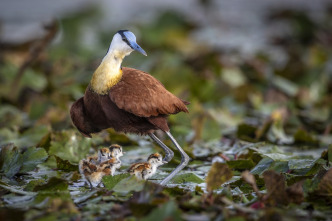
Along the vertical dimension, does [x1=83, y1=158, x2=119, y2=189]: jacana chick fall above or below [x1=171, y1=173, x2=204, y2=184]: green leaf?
above

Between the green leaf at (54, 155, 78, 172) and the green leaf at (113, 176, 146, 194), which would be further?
the green leaf at (54, 155, 78, 172)

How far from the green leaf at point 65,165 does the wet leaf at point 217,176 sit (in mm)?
1382

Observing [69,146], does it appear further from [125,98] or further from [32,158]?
[125,98]

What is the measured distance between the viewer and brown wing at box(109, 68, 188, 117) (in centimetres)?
401

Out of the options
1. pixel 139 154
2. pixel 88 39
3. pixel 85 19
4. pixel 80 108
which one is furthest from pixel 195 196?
pixel 85 19

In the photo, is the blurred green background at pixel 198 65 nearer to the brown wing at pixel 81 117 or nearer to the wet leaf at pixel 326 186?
the brown wing at pixel 81 117

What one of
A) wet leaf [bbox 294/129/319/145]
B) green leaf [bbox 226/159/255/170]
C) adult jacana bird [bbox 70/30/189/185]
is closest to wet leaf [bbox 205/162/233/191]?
adult jacana bird [bbox 70/30/189/185]

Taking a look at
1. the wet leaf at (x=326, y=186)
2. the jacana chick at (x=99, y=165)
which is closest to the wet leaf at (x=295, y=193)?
the wet leaf at (x=326, y=186)

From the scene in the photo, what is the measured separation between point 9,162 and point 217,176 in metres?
1.70

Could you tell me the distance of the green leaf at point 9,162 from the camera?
450cm

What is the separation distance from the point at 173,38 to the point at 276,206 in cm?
670

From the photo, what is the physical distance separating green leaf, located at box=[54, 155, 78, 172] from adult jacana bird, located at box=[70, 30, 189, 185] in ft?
2.10

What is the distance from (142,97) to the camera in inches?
161

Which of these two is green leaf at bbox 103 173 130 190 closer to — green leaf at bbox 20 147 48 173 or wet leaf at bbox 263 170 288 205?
green leaf at bbox 20 147 48 173
